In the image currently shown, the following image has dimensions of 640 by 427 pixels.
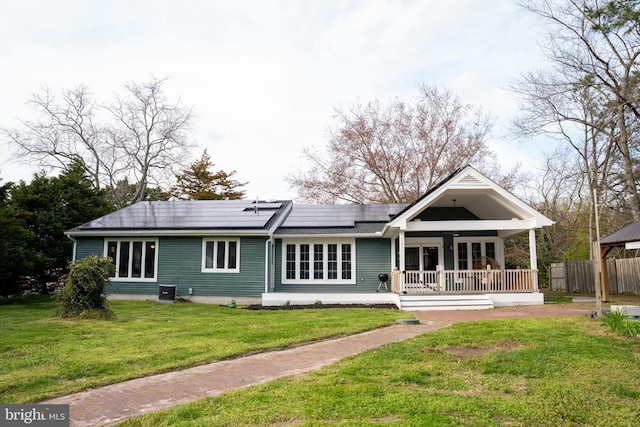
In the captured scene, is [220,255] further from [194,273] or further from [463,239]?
[463,239]

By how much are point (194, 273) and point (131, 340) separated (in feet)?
31.5

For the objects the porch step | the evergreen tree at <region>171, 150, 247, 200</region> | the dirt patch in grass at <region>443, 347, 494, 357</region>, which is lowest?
the dirt patch in grass at <region>443, 347, 494, 357</region>

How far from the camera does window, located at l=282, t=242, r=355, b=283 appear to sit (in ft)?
61.9

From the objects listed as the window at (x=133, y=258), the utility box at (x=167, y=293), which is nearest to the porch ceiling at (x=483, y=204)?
the utility box at (x=167, y=293)

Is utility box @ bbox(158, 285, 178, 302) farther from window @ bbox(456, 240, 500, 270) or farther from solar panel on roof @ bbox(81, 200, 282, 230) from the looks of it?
window @ bbox(456, 240, 500, 270)

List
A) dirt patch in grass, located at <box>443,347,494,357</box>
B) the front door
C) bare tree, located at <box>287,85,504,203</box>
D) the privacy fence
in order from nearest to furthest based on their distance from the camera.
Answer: dirt patch in grass, located at <box>443,347,494,357</box> < the front door < the privacy fence < bare tree, located at <box>287,85,504,203</box>

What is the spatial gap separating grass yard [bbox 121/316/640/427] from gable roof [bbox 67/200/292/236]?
1168 centimetres

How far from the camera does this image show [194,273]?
18422 millimetres

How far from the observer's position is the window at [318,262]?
18.9 meters

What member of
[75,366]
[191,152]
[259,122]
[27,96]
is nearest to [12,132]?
[27,96]

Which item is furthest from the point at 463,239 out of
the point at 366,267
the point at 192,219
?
the point at 192,219

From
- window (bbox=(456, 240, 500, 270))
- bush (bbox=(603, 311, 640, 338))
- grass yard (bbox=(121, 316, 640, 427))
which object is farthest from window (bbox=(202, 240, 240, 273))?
bush (bbox=(603, 311, 640, 338))

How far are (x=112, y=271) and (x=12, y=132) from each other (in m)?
26.0

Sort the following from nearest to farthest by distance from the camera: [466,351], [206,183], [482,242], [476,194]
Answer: [466,351] → [476,194] → [482,242] → [206,183]
